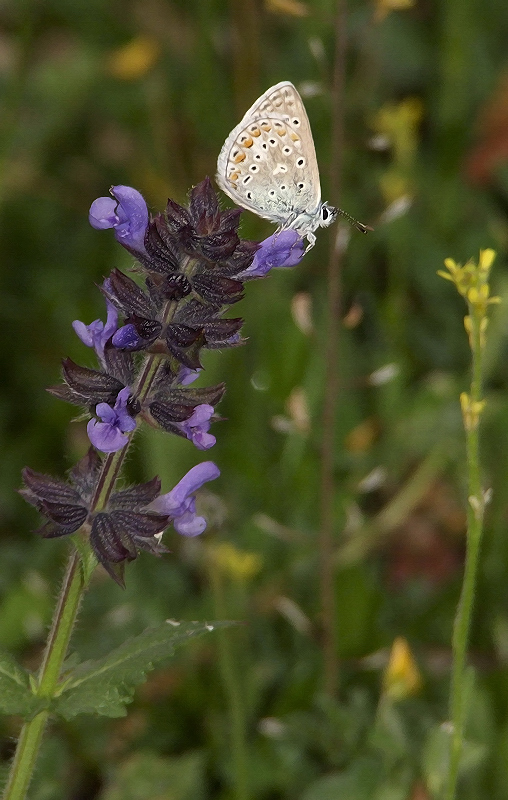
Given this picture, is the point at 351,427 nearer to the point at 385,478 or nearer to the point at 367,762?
the point at 385,478

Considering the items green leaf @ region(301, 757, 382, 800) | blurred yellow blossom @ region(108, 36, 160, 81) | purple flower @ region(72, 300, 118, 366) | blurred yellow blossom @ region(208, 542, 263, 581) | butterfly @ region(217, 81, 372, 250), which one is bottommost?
green leaf @ region(301, 757, 382, 800)

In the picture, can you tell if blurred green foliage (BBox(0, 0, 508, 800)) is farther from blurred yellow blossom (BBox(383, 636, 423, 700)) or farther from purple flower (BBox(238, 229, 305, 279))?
purple flower (BBox(238, 229, 305, 279))

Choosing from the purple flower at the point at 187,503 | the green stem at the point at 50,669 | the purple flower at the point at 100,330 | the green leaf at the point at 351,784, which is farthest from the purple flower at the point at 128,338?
the green leaf at the point at 351,784

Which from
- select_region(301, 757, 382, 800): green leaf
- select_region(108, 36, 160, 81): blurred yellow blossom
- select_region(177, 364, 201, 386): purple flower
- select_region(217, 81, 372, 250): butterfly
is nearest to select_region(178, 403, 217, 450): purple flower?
select_region(177, 364, 201, 386): purple flower

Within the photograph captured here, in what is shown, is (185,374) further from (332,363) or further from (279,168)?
(332,363)

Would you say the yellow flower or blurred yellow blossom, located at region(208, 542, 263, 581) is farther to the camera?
blurred yellow blossom, located at region(208, 542, 263, 581)
